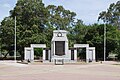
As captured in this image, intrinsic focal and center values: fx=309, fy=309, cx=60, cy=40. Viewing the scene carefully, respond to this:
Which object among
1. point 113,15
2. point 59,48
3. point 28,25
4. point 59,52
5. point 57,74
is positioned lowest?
point 57,74

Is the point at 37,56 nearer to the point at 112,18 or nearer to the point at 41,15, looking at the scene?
the point at 41,15

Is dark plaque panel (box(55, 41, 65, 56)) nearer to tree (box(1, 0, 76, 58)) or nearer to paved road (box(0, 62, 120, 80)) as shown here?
tree (box(1, 0, 76, 58))

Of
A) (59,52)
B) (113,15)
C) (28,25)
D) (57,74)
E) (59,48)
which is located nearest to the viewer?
(57,74)

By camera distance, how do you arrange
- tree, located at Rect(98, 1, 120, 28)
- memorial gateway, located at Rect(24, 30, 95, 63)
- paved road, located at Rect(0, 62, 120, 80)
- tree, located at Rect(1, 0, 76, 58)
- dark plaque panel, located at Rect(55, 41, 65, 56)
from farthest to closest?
1. tree, located at Rect(98, 1, 120, 28)
2. tree, located at Rect(1, 0, 76, 58)
3. dark plaque panel, located at Rect(55, 41, 65, 56)
4. memorial gateway, located at Rect(24, 30, 95, 63)
5. paved road, located at Rect(0, 62, 120, 80)

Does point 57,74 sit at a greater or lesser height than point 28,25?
lesser

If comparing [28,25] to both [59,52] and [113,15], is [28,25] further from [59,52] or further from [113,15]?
[113,15]

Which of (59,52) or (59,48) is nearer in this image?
(59,52)

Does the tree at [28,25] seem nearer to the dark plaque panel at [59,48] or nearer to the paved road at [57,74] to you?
the dark plaque panel at [59,48]

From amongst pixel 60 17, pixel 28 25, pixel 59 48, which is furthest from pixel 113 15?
pixel 59 48

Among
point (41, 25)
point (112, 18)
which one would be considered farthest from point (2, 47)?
point (112, 18)

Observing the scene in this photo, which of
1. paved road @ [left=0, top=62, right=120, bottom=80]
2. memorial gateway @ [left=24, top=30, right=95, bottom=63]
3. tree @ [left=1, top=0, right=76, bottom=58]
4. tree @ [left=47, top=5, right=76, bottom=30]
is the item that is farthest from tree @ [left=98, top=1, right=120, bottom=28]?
paved road @ [left=0, top=62, right=120, bottom=80]

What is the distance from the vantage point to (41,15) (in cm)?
7156

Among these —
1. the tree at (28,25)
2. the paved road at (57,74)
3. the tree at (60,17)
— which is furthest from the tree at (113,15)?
the paved road at (57,74)

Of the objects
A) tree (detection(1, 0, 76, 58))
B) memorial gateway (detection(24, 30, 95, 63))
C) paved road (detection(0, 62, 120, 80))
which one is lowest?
paved road (detection(0, 62, 120, 80))
